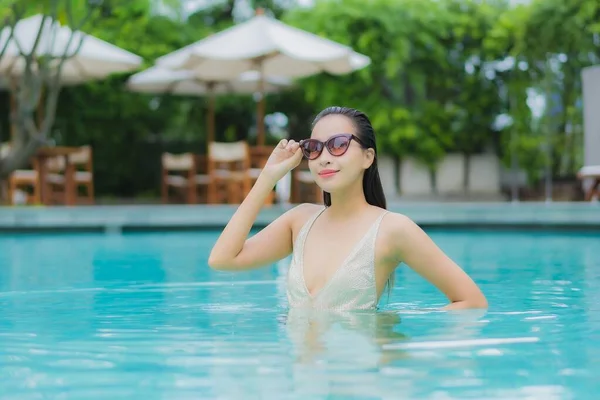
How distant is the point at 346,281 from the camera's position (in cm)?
357

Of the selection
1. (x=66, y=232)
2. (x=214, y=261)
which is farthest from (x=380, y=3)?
(x=214, y=261)

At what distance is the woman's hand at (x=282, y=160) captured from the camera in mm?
3580

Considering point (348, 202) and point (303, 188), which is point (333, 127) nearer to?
point (348, 202)

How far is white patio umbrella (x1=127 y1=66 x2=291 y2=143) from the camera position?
622 inches

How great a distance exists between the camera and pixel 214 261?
361 centimetres

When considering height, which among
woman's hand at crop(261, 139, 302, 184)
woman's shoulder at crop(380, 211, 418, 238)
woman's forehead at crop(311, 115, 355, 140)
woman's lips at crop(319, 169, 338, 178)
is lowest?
woman's shoulder at crop(380, 211, 418, 238)

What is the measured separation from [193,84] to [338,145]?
14.1 meters

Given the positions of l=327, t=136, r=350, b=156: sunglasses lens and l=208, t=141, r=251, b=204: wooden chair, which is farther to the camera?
l=208, t=141, r=251, b=204: wooden chair

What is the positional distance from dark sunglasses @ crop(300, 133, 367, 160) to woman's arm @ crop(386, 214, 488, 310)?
31 centimetres

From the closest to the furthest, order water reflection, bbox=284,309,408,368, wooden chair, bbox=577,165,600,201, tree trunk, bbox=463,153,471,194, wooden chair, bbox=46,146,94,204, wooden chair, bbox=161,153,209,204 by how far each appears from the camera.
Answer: water reflection, bbox=284,309,408,368 → wooden chair, bbox=577,165,600,201 → wooden chair, bbox=46,146,94,204 → wooden chair, bbox=161,153,209,204 → tree trunk, bbox=463,153,471,194

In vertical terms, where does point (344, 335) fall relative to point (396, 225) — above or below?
below

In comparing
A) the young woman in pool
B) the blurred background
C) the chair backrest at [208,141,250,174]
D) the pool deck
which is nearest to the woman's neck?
the young woman in pool

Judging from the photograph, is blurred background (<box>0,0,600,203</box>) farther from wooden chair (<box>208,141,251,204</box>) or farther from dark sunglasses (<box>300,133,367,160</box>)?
dark sunglasses (<box>300,133,367,160</box>)

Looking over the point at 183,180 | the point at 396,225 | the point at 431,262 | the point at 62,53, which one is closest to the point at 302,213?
the point at 396,225
